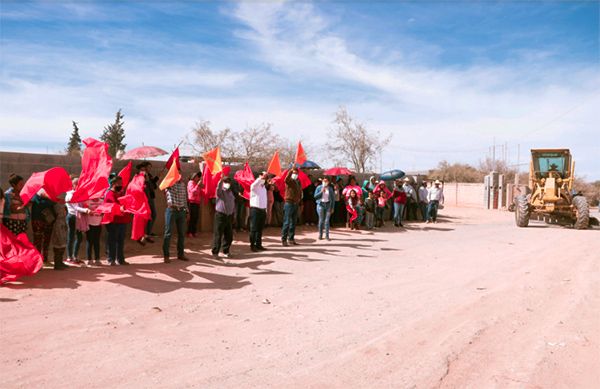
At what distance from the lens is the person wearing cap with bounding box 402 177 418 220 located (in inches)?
741

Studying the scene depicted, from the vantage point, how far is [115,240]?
27.3 feet

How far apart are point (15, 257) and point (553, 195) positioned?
57.6 feet

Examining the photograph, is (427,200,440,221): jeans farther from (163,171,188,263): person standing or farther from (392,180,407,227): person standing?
(163,171,188,263): person standing

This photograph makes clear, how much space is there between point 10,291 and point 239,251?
4.87 meters

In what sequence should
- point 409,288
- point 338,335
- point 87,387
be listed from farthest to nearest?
point 409,288
point 338,335
point 87,387

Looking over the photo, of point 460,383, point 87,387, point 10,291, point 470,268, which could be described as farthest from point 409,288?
point 10,291

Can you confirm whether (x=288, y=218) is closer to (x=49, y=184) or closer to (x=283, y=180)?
(x=283, y=180)

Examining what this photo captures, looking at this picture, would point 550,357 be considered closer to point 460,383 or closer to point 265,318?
point 460,383

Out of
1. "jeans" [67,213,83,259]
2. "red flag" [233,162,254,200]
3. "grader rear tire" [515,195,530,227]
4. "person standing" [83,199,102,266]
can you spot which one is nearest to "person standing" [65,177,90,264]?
"jeans" [67,213,83,259]

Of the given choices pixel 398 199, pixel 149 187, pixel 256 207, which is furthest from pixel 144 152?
pixel 398 199

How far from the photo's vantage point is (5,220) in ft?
23.2

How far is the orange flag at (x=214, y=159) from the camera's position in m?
10.4

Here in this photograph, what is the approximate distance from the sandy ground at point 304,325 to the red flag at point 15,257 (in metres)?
0.21

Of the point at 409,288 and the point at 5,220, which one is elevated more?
the point at 5,220
